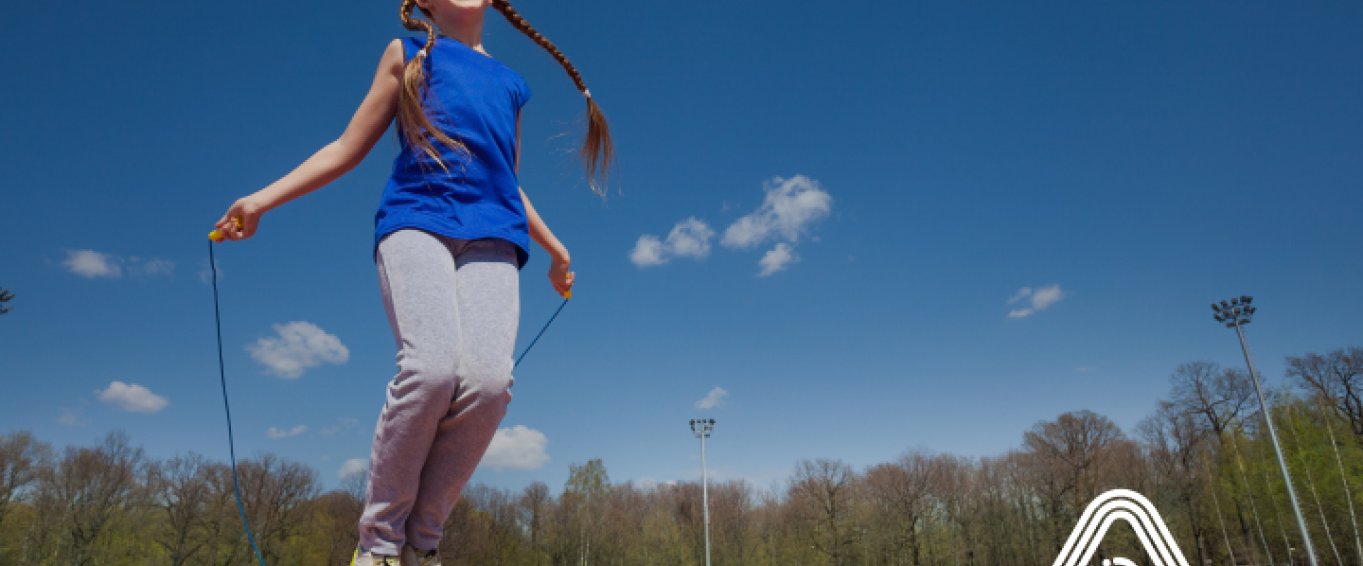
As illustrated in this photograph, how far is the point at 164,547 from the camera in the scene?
4272 centimetres

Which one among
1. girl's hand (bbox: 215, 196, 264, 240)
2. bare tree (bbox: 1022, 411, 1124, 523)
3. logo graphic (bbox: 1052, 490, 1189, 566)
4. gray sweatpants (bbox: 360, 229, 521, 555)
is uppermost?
bare tree (bbox: 1022, 411, 1124, 523)

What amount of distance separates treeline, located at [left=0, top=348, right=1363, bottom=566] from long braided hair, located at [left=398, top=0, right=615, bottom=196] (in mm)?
44541

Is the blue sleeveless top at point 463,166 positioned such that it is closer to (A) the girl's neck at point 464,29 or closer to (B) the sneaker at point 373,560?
(A) the girl's neck at point 464,29

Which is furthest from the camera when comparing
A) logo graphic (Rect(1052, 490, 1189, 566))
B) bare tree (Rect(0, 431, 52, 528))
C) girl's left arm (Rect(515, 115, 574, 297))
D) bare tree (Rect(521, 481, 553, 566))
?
bare tree (Rect(521, 481, 553, 566))

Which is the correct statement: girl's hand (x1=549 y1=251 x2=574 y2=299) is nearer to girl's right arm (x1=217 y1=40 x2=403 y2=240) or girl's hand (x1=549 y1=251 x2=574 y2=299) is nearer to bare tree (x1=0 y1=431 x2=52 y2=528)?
girl's right arm (x1=217 y1=40 x2=403 y2=240)

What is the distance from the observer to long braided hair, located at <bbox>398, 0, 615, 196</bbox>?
88.4 inches

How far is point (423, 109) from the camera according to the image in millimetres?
2334

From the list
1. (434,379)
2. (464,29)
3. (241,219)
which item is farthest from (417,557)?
(464,29)

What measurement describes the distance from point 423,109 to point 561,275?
0.91 m

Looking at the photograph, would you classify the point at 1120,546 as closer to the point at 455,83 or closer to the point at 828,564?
the point at 828,564

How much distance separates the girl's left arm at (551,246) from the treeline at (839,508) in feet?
146

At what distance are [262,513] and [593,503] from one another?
23856 millimetres

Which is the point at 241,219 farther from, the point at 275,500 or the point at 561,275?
the point at 275,500

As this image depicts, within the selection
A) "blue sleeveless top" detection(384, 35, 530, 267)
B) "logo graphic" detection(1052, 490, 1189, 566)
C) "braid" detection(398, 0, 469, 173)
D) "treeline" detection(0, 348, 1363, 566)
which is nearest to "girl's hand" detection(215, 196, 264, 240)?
"blue sleeveless top" detection(384, 35, 530, 267)
